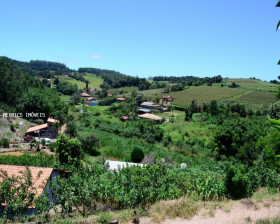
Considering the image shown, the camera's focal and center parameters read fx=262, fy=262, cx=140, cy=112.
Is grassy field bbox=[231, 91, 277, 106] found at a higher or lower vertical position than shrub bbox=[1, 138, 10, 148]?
higher

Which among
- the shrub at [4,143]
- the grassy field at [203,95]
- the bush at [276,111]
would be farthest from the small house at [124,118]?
the bush at [276,111]

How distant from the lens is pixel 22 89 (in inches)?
2026

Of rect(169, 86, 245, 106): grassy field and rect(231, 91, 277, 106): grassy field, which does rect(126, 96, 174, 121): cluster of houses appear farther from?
rect(231, 91, 277, 106): grassy field

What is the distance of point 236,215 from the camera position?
843 centimetres

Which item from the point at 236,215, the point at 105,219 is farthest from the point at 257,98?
the point at 105,219

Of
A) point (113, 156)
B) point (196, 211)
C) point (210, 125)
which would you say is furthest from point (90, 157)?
point (210, 125)

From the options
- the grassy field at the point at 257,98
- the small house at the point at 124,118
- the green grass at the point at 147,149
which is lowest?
the green grass at the point at 147,149

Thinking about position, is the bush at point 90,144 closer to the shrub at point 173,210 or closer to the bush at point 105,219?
the shrub at point 173,210

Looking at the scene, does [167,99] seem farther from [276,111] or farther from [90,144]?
[90,144]

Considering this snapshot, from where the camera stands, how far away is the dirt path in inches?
306

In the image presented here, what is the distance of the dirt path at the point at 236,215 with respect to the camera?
7.77 metres

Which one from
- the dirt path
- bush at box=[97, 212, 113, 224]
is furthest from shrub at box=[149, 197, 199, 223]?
bush at box=[97, 212, 113, 224]

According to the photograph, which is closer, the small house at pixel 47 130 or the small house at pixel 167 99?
the small house at pixel 47 130

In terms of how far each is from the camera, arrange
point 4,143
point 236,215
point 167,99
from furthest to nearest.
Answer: point 167,99, point 4,143, point 236,215
